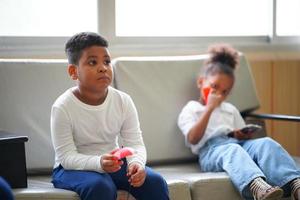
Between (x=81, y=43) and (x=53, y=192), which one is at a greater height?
(x=81, y=43)

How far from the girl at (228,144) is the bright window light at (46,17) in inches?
30.7

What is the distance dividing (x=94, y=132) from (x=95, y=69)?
0.27 meters

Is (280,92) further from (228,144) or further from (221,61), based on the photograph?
(228,144)

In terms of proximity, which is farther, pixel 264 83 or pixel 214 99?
pixel 264 83

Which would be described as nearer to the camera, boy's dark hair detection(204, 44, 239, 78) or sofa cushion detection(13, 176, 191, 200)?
sofa cushion detection(13, 176, 191, 200)

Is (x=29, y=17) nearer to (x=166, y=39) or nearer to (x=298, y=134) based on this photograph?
(x=166, y=39)

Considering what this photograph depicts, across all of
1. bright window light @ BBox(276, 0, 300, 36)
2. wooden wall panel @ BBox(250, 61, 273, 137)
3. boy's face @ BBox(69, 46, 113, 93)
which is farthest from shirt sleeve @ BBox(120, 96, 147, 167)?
bright window light @ BBox(276, 0, 300, 36)

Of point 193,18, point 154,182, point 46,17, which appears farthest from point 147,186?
point 193,18

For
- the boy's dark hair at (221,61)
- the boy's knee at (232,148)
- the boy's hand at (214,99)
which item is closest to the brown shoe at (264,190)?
the boy's knee at (232,148)

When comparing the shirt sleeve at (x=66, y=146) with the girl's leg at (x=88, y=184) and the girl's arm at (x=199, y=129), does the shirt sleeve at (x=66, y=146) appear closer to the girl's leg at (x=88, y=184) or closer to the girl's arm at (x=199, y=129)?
the girl's leg at (x=88, y=184)

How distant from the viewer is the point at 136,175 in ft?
7.64

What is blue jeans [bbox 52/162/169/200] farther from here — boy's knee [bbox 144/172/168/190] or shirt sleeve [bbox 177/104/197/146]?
shirt sleeve [bbox 177/104/197/146]

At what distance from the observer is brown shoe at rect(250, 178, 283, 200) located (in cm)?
252

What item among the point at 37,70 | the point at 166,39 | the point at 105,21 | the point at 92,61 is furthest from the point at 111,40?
the point at 92,61
